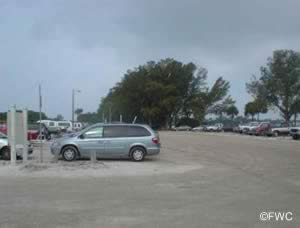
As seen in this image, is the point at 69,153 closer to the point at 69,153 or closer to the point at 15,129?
the point at 69,153

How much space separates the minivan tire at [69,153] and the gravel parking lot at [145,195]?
96.0 inches

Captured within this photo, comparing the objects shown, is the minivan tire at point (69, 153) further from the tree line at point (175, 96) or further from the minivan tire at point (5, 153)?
the tree line at point (175, 96)

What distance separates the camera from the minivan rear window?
2380cm

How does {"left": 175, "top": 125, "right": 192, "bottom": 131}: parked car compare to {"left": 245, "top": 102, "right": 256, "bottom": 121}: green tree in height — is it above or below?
below

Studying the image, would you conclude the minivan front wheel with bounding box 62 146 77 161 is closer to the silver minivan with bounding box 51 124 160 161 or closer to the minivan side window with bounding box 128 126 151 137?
the silver minivan with bounding box 51 124 160 161

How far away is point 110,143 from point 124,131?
87cm

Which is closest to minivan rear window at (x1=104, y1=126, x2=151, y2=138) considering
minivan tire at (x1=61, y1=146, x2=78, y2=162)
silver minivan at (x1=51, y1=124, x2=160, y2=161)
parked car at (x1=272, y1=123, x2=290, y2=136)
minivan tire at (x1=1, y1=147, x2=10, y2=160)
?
silver minivan at (x1=51, y1=124, x2=160, y2=161)

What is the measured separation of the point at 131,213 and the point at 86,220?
98 centimetres

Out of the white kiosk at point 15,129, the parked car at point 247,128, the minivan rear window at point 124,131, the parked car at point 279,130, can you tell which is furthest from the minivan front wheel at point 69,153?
the parked car at point 247,128

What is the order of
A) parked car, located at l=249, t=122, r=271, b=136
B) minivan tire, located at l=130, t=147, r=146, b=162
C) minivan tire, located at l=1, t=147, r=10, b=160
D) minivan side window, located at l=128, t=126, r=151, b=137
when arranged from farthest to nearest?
1. parked car, located at l=249, t=122, r=271, b=136
2. minivan tire, located at l=1, t=147, r=10, b=160
3. minivan side window, located at l=128, t=126, r=151, b=137
4. minivan tire, located at l=130, t=147, r=146, b=162

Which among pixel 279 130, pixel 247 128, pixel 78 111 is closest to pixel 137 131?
pixel 279 130

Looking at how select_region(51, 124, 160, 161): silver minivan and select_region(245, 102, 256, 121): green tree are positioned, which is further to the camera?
select_region(245, 102, 256, 121): green tree

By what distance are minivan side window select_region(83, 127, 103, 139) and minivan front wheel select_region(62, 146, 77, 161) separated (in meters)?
0.76

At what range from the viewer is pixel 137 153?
23.6 m
